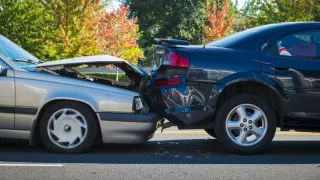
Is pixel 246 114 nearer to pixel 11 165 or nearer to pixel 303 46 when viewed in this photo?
A: pixel 303 46

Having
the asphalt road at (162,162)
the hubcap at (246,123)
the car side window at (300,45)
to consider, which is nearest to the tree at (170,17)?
the asphalt road at (162,162)

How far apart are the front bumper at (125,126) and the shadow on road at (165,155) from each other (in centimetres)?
24

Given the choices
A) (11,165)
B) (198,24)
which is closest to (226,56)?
(11,165)

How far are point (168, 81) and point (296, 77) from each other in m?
1.53

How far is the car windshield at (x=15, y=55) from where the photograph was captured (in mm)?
6043

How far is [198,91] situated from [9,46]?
2650 mm

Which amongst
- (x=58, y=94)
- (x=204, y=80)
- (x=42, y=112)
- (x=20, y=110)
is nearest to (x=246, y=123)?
(x=204, y=80)

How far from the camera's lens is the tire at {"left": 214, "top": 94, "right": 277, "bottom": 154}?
18.7ft

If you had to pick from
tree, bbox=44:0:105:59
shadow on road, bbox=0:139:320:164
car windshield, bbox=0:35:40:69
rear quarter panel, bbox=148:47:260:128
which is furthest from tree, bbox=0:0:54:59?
rear quarter panel, bbox=148:47:260:128

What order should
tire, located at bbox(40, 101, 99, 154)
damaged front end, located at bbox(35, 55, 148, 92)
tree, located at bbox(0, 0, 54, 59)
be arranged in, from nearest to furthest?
tire, located at bbox(40, 101, 99, 154) → damaged front end, located at bbox(35, 55, 148, 92) → tree, located at bbox(0, 0, 54, 59)

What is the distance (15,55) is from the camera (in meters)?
6.27

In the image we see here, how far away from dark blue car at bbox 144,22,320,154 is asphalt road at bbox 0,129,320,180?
1.29ft

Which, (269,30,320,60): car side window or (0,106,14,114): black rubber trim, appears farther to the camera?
(269,30,320,60): car side window

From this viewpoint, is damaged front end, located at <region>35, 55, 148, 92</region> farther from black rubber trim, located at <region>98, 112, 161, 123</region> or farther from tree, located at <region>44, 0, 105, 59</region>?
tree, located at <region>44, 0, 105, 59</region>
